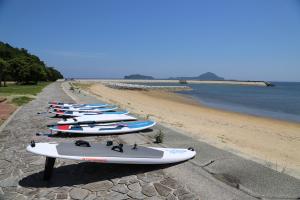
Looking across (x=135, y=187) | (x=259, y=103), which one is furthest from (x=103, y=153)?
(x=259, y=103)

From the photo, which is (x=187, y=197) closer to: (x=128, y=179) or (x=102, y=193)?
(x=128, y=179)

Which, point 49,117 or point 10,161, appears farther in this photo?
point 49,117

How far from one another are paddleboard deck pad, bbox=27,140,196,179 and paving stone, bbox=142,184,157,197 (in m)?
0.66

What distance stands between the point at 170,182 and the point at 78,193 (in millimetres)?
1610

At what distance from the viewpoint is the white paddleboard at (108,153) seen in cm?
512

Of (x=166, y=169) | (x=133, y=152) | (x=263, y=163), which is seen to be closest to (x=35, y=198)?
(x=133, y=152)

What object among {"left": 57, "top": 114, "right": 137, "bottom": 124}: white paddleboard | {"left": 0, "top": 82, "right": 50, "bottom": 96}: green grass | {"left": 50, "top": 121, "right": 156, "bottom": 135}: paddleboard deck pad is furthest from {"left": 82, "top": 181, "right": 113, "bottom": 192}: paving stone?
{"left": 0, "top": 82, "right": 50, "bottom": 96}: green grass

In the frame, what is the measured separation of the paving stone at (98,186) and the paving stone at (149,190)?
61 cm

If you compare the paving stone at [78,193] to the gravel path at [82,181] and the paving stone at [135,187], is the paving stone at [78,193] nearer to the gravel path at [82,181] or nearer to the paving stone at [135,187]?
the gravel path at [82,181]

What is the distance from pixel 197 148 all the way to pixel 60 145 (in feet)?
11.5

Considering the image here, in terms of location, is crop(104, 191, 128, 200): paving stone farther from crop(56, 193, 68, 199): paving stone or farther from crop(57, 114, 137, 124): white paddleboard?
crop(57, 114, 137, 124): white paddleboard

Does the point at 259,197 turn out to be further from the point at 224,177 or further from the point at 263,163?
the point at 263,163

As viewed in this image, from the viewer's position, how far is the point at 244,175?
17.9 ft

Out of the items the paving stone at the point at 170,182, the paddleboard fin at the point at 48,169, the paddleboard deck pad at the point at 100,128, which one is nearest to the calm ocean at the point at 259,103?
the paddleboard deck pad at the point at 100,128
